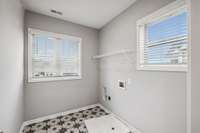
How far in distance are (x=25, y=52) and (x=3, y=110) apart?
4.77ft

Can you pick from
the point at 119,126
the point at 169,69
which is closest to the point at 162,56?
the point at 169,69

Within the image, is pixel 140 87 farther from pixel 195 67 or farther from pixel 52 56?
pixel 52 56

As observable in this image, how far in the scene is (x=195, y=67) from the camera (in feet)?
2.98

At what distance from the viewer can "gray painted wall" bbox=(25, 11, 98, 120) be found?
2319mm

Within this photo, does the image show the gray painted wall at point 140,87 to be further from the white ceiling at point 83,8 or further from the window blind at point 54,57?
the window blind at point 54,57

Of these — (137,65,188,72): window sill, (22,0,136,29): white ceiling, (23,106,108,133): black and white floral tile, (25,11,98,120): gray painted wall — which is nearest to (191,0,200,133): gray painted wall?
(137,65,188,72): window sill

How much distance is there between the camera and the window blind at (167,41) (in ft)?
4.32

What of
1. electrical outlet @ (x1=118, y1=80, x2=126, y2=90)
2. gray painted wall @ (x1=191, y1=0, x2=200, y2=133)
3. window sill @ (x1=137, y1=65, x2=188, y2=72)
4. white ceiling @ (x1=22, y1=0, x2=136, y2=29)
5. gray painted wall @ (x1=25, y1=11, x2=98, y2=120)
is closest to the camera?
gray painted wall @ (x1=191, y1=0, x2=200, y2=133)

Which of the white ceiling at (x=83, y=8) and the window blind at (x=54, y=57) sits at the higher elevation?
the white ceiling at (x=83, y=8)

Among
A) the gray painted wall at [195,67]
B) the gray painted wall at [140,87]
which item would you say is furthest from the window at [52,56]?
the gray painted wall at [195,67]

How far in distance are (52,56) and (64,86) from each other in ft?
2.88

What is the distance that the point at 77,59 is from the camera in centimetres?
296

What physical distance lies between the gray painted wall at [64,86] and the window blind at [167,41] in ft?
5.76

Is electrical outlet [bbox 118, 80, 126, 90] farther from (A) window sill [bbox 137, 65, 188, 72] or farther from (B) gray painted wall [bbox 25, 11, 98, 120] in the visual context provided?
(B) gray painted wall [bbox 25, 11, 98, 120]
